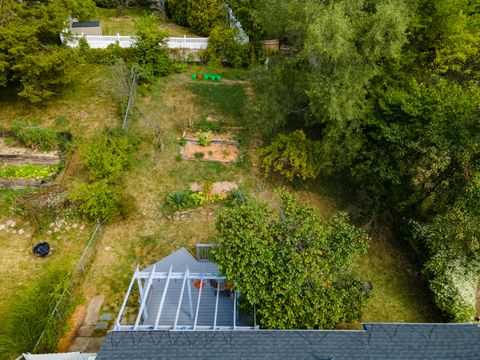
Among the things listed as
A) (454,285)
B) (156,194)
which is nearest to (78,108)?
(156,194)

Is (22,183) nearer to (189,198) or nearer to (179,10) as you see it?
(189,198)

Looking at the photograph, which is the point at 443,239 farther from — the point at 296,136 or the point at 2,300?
the point at 2,300

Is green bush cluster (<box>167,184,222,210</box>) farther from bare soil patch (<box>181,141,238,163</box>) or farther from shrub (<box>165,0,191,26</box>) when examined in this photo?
shrub (<box>165,0,191,26</box>)

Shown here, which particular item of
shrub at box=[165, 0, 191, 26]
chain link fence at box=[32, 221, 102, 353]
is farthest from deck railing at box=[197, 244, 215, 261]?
shrub at box=[165, 0, 191, 26]

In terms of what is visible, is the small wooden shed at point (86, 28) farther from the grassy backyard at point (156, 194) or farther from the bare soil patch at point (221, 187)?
the bare soil patch at point (221, 187)

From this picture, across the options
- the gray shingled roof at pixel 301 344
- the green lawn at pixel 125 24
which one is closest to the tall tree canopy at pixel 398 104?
the gray shingled roof at pixel 301 344
